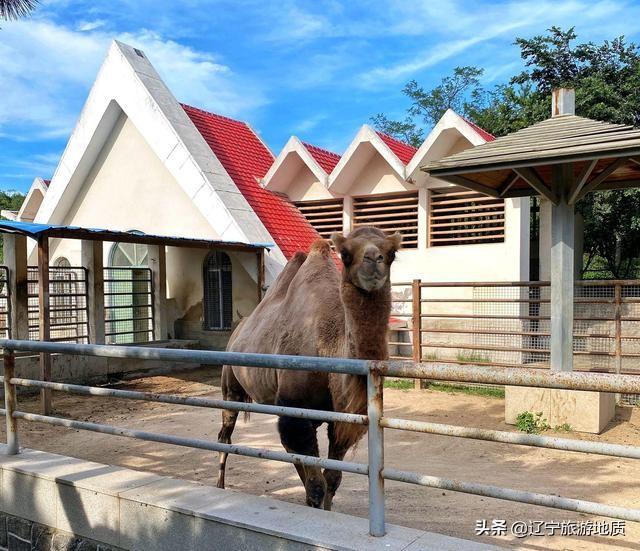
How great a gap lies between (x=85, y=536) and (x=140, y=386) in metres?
8.60

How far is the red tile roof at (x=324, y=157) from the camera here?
48.1ft

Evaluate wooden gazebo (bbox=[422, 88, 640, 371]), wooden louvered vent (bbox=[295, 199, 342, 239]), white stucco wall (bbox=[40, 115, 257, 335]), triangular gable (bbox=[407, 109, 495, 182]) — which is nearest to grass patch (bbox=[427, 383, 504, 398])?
wooden gazebo (bbox=[422, 88, 640, 371])

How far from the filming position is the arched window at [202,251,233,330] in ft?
47.0

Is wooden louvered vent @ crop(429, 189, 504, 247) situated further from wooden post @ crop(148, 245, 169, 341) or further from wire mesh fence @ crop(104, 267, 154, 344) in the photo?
wire mesh fence @ crop(104, 267, 154, 344)

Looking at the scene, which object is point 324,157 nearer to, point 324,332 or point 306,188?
point 306,188

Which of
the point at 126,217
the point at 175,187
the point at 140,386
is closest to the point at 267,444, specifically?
the point at 140,386

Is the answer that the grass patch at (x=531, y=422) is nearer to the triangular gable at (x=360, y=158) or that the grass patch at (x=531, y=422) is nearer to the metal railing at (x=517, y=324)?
the metal railing at (x=517, y=324)

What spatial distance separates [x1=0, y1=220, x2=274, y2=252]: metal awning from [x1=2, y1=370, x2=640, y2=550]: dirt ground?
287 centimetres

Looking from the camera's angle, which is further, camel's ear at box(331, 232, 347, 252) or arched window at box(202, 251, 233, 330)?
arched window at box(202, 251, 233, 330)

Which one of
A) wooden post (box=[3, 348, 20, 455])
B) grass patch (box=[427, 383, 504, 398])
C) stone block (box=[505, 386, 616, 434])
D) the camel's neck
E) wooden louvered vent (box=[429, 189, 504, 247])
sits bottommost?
grass patch (box=[427, 383, 504, 398])

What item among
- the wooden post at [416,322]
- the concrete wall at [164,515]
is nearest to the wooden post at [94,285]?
the wooden post at [416,322]

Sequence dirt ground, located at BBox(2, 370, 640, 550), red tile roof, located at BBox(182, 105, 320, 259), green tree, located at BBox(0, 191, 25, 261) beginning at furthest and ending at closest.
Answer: green tree, located at BBox(0, 191, 25, 261) → red tile roof, located at BBox(182, 105, 320, 259) → dirt ground, located at BBox(2, 370, 640, 550)

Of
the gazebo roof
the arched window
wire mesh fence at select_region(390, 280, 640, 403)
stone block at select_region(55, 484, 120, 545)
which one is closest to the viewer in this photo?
stone block at select_region(55, 484, 120, 545)

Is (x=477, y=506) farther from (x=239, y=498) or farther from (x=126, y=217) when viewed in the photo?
(x=126, y=217)
